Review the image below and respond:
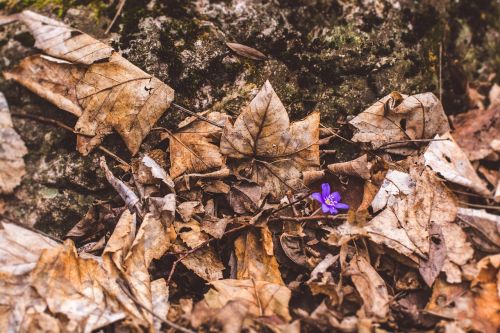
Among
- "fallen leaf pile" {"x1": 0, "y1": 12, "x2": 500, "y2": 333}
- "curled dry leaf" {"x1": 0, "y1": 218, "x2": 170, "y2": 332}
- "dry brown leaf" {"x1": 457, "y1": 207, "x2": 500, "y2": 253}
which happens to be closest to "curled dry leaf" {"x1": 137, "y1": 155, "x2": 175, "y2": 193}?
"fallen leaf pile" {"x1": 0, "y1": 12, "x2": 500, "y2": 333}

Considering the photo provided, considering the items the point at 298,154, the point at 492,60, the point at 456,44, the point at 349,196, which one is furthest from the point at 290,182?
the point at 492,60

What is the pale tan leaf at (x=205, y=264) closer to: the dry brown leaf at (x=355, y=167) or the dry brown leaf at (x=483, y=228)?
the dry brown leaf at (x=355, y=167)

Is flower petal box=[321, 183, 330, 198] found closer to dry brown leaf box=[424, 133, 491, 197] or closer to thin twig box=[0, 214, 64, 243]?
dry brown leaf box=[424, 133, 491, 197]

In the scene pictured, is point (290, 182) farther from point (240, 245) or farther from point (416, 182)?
point (416, 182)

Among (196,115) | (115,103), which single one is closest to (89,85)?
(115,103)

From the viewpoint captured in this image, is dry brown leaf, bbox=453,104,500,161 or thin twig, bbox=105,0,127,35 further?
dry brown leaf, bbox=453,104,500,161

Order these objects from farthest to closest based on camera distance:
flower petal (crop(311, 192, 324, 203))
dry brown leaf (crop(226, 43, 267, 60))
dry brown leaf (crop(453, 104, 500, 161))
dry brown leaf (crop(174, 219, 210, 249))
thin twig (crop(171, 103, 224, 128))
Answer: dry brown leaf (crop(453, 104, 500, 161))
dry brown leaf (crop(226, 43, 267, 60))
thin twig (crop(171, 103, 224, 128))
flower petal (crop(311, 192, 324, 203))
dry brown leaf (crop(174, 219, 210, 249))
